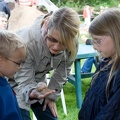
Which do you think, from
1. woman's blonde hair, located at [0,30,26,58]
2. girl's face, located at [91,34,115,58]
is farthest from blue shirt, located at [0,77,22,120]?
girl's face, located at [91,34,115,58]

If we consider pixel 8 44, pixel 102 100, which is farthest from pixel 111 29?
pixel 8 44

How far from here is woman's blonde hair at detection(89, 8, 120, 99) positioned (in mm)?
1452

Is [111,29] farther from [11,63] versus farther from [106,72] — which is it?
[11,63]

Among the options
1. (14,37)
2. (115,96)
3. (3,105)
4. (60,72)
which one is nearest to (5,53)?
(14,37)

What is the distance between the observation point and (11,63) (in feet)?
4.62

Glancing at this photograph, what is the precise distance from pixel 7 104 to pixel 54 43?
519 mm

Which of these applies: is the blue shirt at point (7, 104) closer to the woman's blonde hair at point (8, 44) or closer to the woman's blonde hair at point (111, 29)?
the woman's blonde hair at point (8, 44)

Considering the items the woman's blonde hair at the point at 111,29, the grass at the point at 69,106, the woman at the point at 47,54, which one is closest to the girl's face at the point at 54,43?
the woman at the point at 47,54

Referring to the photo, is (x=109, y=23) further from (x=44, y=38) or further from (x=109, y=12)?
(x=44, y=38)

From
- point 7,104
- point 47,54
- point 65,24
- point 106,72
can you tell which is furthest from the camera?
point 47,54

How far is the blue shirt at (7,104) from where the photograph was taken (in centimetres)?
135

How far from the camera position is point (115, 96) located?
1.36 meters

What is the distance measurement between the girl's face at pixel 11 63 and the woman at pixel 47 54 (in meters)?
0.33

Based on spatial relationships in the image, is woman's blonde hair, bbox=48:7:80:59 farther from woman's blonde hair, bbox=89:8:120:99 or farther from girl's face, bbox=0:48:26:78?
girl's face, bbox=0:48:26:78
